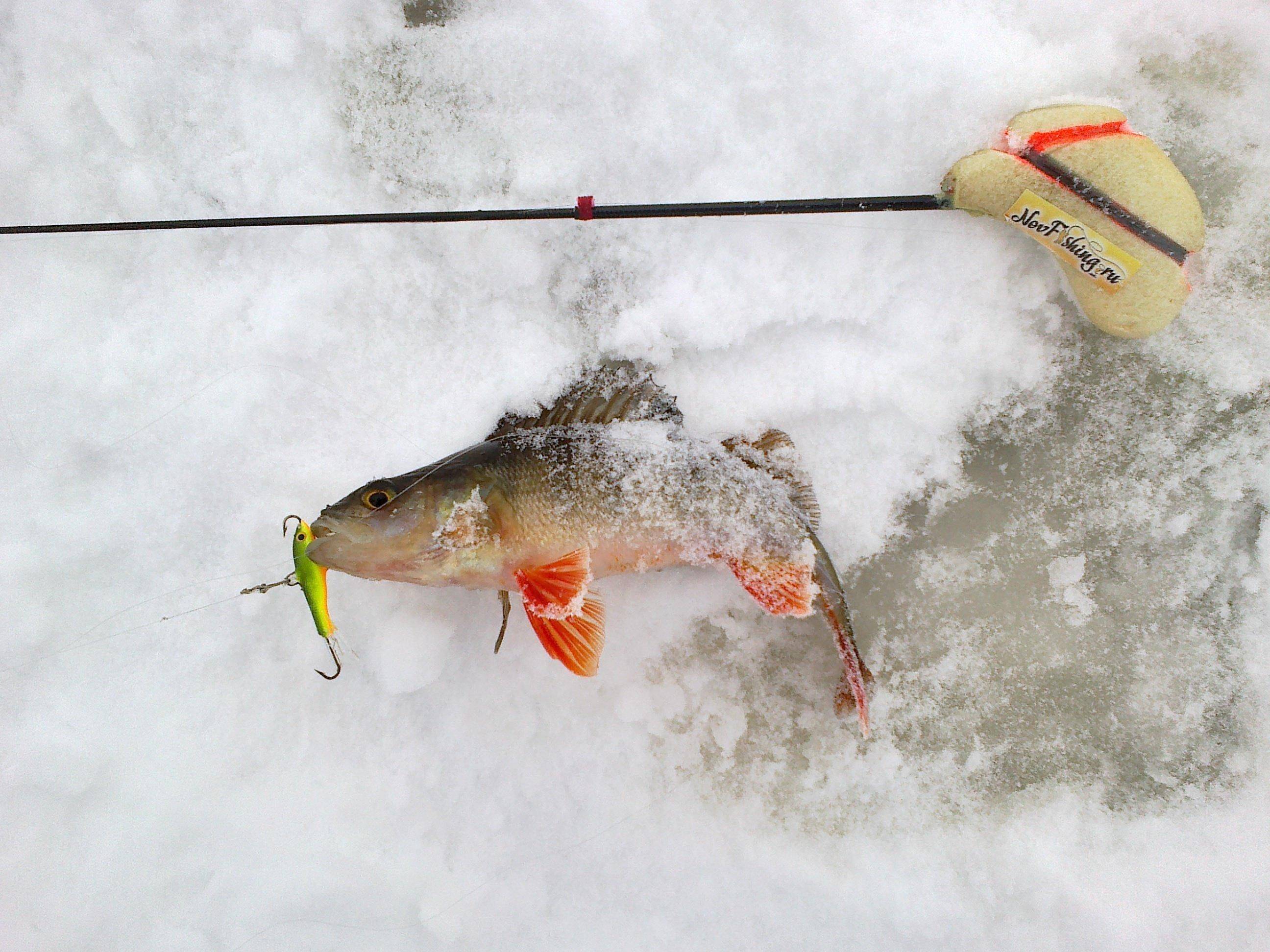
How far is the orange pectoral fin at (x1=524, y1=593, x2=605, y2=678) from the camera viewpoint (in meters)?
1.87

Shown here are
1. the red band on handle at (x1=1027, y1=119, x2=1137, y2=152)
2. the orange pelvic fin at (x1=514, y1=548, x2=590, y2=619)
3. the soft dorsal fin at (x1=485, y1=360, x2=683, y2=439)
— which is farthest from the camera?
the soft dorsal fin at (x1=485, y1=360, x2=683, y2=439)

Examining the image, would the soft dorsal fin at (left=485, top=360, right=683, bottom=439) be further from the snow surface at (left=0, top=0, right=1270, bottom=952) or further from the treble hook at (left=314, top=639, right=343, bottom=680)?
the treble hook at (left=314, top=639, right=343, bottom=680)

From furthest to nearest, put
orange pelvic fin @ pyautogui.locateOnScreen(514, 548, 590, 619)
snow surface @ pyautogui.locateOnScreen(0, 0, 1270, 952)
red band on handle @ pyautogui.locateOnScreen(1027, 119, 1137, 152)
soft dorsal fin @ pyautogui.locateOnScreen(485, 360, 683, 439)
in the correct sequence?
snow surface @ pyautogui.locateOnScreen(0, 0, 1270, 952) → soft dorsal fin @ pyautogui.locateOnScreen(485, 360, 683, 439) → red band on handle @ pyautogui.locateOnScreen(1027, 119, 1137, 152) → orange pelvic fin @ pyautogui.locateOnScreen(514, 548, 590, 619)

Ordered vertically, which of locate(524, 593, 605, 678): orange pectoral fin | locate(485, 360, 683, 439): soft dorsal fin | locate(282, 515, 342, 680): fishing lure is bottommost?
locate(524, 593, 605, 678): orange pectoral fin

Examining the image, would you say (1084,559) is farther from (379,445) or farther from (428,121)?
(428,121)

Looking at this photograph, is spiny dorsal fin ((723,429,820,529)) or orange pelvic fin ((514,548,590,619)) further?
spiny dorsal fin ((723,429,820,529))

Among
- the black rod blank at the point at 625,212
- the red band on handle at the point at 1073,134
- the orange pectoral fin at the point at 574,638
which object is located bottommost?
the orange pectoral fin at the point at 574,638

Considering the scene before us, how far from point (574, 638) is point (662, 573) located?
0.44m

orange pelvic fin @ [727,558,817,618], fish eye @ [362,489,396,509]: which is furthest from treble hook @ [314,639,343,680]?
orange pelvic fin @ [727,558,817,618]

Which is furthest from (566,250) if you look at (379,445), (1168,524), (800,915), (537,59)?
(800,915)

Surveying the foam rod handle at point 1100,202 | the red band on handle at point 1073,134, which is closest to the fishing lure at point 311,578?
the foam rod handle at point 1100,202

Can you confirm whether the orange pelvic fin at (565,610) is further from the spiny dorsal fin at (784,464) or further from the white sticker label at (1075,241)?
the white sticker label at (1075,241)

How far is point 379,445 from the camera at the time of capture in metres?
2.25

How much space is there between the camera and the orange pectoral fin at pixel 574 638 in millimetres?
1867
